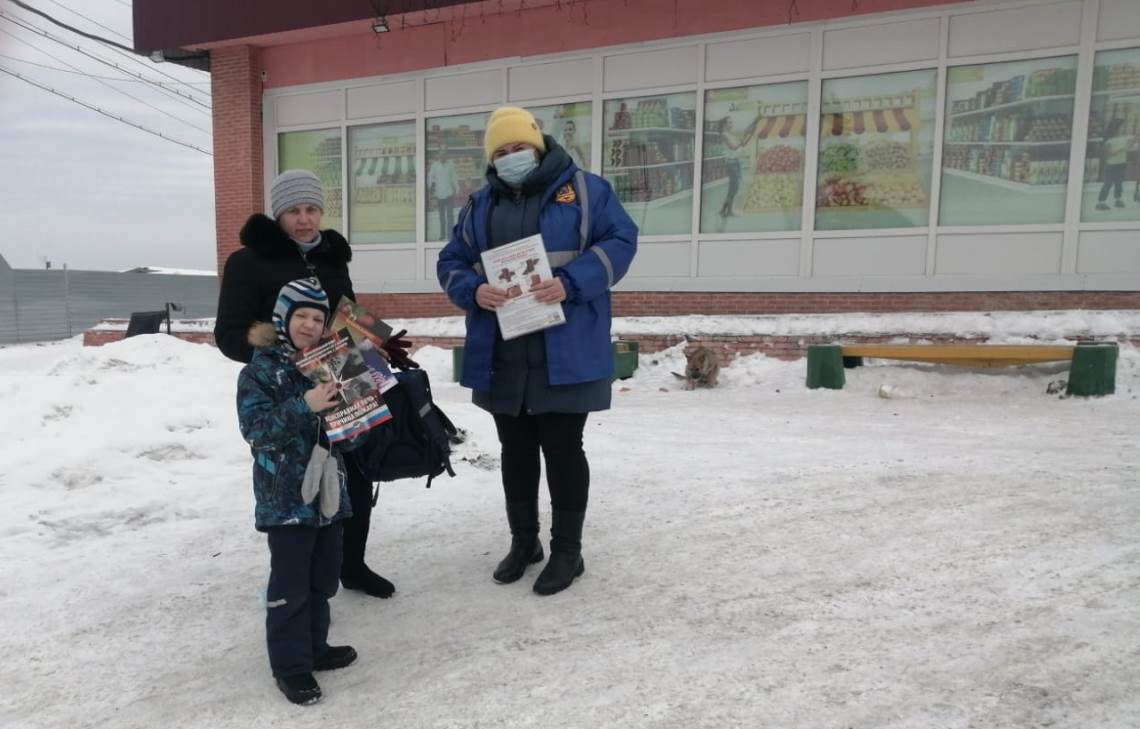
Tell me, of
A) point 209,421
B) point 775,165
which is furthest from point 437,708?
point 775,165

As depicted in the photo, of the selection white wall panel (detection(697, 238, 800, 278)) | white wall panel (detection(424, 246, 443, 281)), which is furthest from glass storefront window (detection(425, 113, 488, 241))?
white wall panel (detection(697, 238, 800, 278))

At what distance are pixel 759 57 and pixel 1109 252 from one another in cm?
476

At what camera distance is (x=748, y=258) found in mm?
9719

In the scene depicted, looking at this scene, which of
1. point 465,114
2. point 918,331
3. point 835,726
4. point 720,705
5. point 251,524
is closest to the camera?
point 835,726

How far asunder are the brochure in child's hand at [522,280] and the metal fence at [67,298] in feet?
57.3

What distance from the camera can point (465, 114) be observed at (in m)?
11.2

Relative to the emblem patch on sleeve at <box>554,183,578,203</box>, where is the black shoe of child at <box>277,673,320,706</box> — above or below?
below

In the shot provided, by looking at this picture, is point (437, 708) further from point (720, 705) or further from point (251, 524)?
point (251, 524)

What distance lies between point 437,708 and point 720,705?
2.61 feet

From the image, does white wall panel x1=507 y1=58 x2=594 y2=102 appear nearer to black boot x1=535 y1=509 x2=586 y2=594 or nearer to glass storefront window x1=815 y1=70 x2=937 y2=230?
glass storefront window x1=815 y1=70 x2=937 y2=230

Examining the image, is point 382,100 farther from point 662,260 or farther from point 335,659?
point 335,659

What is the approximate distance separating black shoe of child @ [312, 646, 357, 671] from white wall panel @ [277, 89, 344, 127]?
1112 centimetres

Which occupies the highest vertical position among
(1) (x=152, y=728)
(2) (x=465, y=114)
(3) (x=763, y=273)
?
(2) (x=465, y=114)

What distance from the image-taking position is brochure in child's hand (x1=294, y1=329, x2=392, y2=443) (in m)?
2.12
